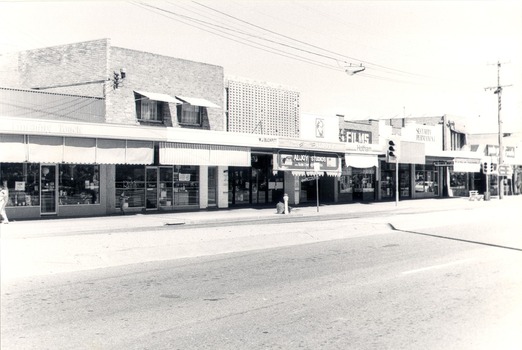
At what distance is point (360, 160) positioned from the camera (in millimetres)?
32344

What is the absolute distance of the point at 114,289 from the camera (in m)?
8.70

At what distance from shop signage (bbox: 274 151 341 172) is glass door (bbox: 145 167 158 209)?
6346 mm

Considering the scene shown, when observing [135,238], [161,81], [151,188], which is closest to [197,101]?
[161,81]

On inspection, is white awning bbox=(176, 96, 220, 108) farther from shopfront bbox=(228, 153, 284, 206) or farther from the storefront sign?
the storefront sign

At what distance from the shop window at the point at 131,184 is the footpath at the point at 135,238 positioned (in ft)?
4.86

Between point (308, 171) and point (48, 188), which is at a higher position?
point (308, 171)

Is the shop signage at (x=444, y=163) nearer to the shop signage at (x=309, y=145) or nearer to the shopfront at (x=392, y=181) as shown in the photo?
the shopfront at (x=392, y=181)

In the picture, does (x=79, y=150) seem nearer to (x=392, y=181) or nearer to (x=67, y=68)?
(x=67, y=68)

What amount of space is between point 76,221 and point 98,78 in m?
7.79

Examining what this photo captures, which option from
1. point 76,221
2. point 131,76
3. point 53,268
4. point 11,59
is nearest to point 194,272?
point 53,268

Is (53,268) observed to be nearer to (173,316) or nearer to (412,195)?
(173,316)

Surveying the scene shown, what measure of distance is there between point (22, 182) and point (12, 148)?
8.64ft

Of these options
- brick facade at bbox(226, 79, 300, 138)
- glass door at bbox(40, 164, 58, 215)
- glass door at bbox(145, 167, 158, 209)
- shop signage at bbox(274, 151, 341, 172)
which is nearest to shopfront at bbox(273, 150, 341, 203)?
shop signage at bbox(274, 151, 341, 172)

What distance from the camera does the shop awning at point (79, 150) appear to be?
20.1 m
